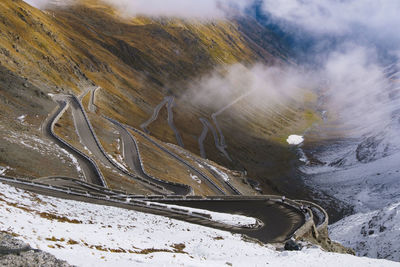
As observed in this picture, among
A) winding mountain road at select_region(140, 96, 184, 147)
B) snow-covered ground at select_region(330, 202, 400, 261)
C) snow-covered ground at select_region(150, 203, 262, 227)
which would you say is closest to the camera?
snow-covered ground at select_region(150, 203, 262, 227)

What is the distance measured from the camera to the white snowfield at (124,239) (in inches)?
677

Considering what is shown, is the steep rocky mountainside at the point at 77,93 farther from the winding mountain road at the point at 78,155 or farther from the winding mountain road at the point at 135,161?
the winding mountain road at the point at 135,161

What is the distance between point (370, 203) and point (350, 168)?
34587 mm

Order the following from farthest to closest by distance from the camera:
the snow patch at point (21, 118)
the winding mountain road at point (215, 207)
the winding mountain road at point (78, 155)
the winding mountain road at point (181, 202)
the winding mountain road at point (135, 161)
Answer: the snow patch at point (21, 118), the winding mountain road at point (135, 161), the winding mountain road at point (78, 155), the winding mountain road at point (181, 202), the winding mountain road at point (215, 207)

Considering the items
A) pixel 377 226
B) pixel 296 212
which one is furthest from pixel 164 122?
pixel 296 212

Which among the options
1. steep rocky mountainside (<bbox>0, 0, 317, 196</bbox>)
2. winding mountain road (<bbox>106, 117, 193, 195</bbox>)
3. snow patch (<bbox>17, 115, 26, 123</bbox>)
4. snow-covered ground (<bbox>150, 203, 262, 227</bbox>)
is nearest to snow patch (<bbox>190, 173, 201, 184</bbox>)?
winding mountain road (<bbox>106, 117, 193, 195</bbox>)

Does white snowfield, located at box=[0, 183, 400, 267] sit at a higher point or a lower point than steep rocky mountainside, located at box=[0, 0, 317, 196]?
lower

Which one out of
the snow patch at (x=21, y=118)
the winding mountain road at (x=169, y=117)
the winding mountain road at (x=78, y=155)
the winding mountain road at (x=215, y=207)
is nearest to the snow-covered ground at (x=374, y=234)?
the winding mountain road at (x=215, y=207)

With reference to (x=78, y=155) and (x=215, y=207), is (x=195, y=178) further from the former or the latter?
(x=215, y=207)

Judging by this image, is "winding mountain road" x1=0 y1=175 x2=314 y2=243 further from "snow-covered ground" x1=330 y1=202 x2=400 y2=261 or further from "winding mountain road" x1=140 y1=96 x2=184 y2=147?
"winding mountain road" x1=140 y1=96 x2=184 y2=147

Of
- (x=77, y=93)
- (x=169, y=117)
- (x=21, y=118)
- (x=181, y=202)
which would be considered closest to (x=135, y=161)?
(x=21, y=118)

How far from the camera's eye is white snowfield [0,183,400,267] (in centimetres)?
1720

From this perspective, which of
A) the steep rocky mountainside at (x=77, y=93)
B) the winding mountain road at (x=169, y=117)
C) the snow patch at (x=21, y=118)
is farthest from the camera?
the winding mountain road at (x=169, y=117)

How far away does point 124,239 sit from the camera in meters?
22.5
